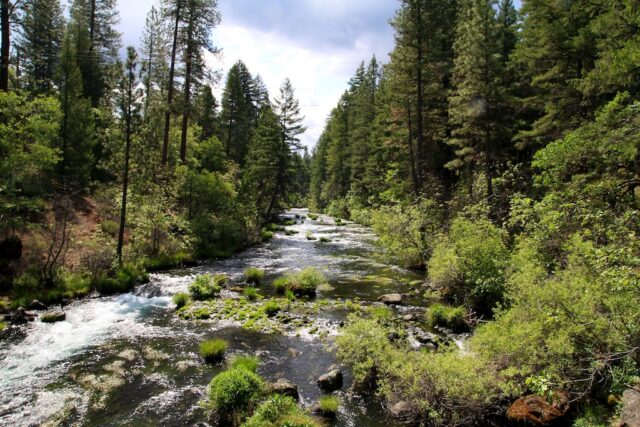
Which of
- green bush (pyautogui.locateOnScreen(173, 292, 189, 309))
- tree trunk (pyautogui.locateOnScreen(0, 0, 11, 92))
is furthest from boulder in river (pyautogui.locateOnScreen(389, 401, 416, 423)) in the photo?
tree trunk (pyautogui.locateOnScreen(0, 0, 11, 92))

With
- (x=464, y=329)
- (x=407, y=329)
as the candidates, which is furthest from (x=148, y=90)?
(x=464, y=329)

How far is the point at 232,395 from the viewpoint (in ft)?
25.7

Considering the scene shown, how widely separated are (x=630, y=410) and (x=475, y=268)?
319 inches

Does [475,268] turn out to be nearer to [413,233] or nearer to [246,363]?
[413,233]

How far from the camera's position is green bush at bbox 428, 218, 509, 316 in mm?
13367

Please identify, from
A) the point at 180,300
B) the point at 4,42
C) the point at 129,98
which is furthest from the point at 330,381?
the point at 4,42

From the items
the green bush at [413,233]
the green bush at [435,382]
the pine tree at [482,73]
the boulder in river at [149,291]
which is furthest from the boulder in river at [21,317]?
the pine tree at [482,73]

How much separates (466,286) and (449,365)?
288 inches

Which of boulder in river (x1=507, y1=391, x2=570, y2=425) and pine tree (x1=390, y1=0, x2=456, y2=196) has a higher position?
pine tree (x1=390, y1=0, x2=456, y2=196)

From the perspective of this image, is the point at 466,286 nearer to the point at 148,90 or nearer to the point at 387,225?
the point at 387,225

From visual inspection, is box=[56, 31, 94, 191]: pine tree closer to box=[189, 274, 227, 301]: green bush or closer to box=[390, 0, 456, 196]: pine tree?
box=[189, 274, 227, 301]: green bush

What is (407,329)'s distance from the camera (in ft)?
41.0

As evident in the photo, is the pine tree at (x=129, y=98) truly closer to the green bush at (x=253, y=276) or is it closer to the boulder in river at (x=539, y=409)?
the green bush at (x=253, y=276)

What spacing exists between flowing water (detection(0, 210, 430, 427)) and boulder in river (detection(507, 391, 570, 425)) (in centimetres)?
263
